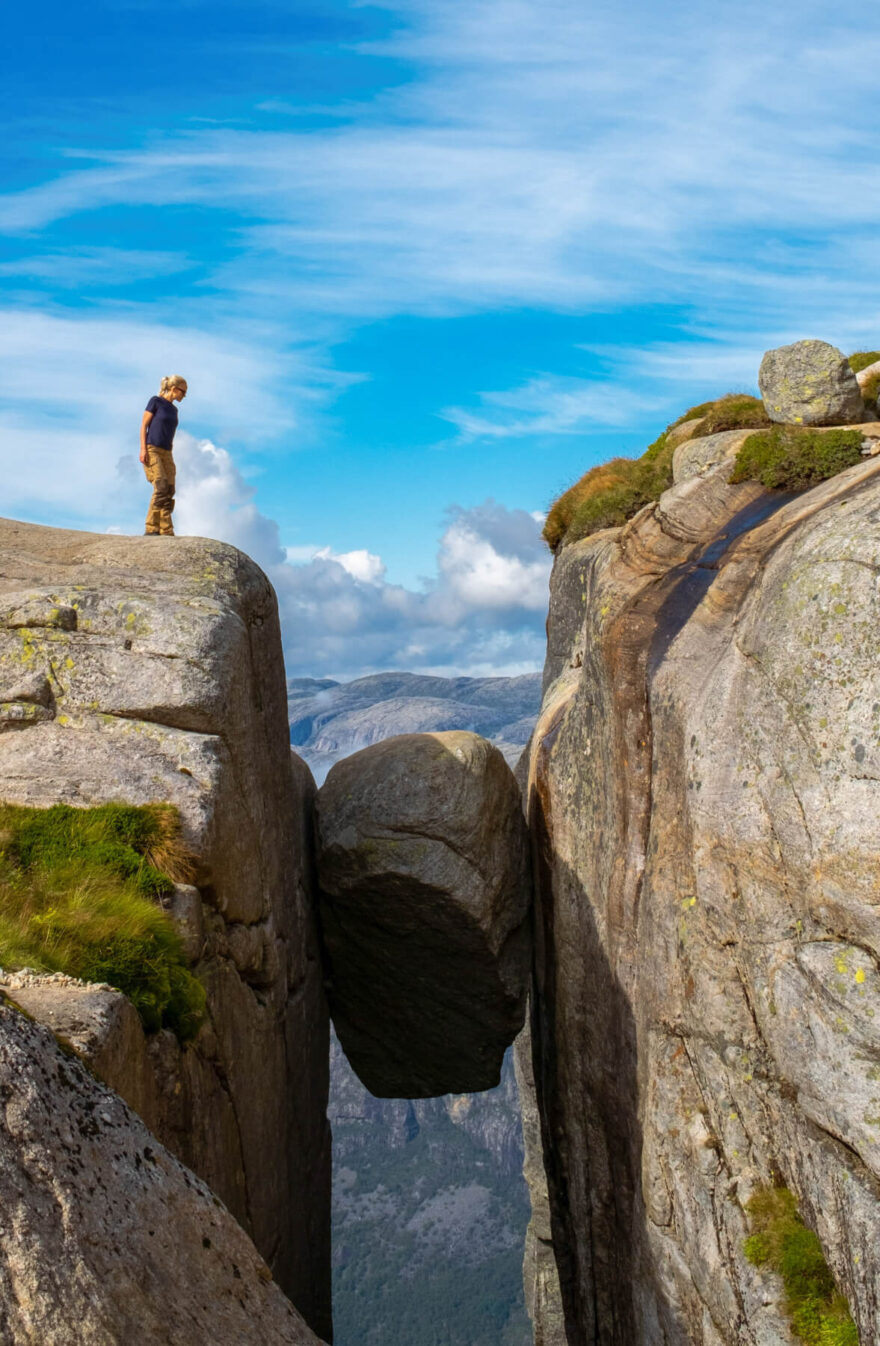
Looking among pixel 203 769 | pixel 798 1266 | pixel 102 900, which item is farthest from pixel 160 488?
pixel 798 1266

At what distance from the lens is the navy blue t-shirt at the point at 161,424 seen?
22.5 m

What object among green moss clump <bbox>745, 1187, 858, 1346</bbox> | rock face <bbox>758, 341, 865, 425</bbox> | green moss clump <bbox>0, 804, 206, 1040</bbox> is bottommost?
green moss clump <bbox>745, 1187, 858, 1346</bbox>

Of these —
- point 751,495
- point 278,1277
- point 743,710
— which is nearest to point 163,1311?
point 743,710

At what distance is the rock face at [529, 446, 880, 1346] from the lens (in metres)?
13.6

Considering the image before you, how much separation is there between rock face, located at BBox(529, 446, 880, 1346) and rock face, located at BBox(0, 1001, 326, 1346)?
788 cm

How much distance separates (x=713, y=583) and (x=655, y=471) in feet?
44.6

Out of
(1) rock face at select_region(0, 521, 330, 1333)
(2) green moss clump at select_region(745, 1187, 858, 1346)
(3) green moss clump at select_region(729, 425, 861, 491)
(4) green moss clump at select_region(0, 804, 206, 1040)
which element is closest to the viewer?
(4) green moss clump at select_region(0, 804, 206, 1040)

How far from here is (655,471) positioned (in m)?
31.1

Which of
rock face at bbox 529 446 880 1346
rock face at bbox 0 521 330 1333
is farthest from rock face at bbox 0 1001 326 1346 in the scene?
rock face at bbox 529 446 880 1346

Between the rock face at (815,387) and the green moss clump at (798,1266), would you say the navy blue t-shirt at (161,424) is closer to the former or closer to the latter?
the rock face at (815,387)

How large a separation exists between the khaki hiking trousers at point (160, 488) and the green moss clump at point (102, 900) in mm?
9587

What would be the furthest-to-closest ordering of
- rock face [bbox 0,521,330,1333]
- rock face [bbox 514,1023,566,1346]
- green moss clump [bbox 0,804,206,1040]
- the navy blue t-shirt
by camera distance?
rock face [bbox 514,1023,566,1346] → the navy blue t-shirt → rock face [bbox 0,521,330,1333] → green moss clump [bbox 0,804,206,1040]

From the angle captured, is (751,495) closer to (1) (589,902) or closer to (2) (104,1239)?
(1) (589,902)

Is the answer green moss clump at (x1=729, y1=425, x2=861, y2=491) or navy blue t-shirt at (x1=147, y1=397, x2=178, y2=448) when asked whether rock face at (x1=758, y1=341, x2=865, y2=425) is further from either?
navy blue t-shirt at (x1=147, y1=397, x2=178, y2=448)
